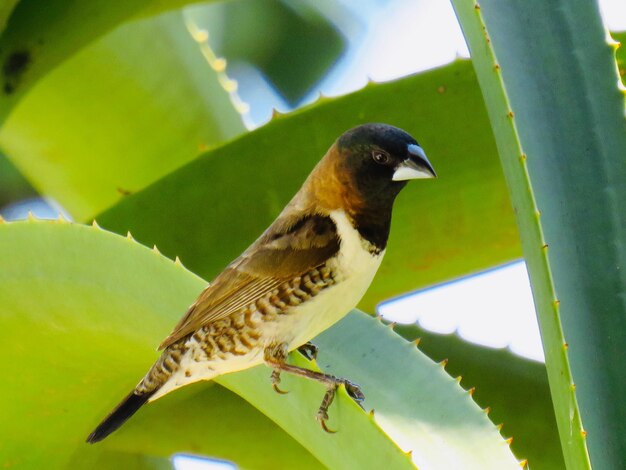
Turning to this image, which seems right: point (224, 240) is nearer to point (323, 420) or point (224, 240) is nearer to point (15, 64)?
point (15, 64)

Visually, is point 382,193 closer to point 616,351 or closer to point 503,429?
point 503,429

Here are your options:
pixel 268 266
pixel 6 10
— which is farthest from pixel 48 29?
pixel 268 266

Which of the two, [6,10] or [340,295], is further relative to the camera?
[6,10]

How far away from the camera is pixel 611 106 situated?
1470mm

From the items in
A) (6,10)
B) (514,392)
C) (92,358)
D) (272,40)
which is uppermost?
(6,10)

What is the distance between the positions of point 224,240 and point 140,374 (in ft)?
1.21

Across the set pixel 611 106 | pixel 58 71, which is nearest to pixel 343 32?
pixel 58 71

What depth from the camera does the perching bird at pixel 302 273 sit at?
2088mm

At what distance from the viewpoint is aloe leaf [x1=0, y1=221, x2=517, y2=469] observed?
149 cm

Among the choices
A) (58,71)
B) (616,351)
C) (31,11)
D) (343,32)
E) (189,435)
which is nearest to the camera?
(616,351)

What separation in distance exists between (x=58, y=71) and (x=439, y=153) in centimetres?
101

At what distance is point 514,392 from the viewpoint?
2.18 m

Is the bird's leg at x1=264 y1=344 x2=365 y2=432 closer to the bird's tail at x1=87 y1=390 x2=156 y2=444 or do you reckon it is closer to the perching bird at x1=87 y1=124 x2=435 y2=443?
the perching bird at x1=87 y1=124 x2=435 y2=443

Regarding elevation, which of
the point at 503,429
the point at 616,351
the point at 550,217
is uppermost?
the point at 550,217
